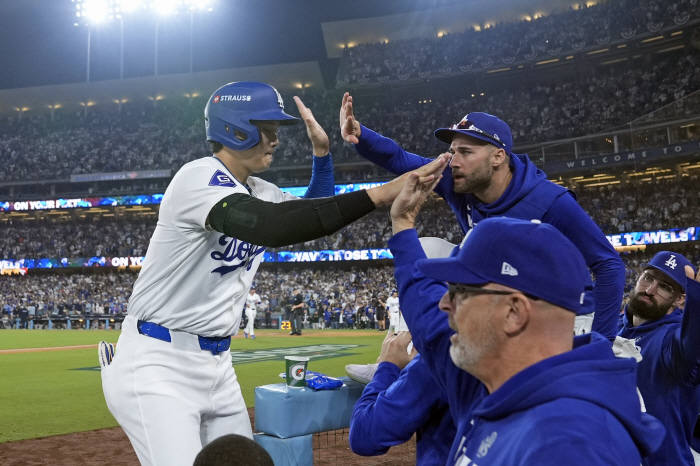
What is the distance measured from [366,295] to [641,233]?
15061 mm

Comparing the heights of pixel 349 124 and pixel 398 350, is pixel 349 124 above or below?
above

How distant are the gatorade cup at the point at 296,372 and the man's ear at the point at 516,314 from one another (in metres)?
1.87

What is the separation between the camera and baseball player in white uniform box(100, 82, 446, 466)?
7.75 ft

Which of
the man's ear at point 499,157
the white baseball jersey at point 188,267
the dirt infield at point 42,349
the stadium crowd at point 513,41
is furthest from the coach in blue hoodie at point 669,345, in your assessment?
the stadium crowd at point 513,41

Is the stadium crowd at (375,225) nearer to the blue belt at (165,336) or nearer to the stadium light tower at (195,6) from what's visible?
the stadium light tower at (195,6)

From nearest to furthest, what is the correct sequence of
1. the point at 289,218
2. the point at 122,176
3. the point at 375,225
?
the point at 289,218, the point at 375,225, the point at 122,176

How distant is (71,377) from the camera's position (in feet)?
38.7

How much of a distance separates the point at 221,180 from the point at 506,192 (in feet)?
5.15

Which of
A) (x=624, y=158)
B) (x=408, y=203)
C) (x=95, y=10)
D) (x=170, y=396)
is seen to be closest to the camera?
(x=408, y=203)

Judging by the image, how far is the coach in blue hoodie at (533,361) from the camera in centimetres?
125

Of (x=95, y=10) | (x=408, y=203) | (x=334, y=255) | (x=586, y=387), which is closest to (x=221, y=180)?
(x=408, y=203)

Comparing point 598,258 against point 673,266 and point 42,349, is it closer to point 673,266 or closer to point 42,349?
point 673,266

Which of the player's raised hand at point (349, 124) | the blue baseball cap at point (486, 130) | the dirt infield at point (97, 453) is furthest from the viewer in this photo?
the dirt infield at point (97, 453)

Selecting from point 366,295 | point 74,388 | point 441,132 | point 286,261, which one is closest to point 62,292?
point 286,261
